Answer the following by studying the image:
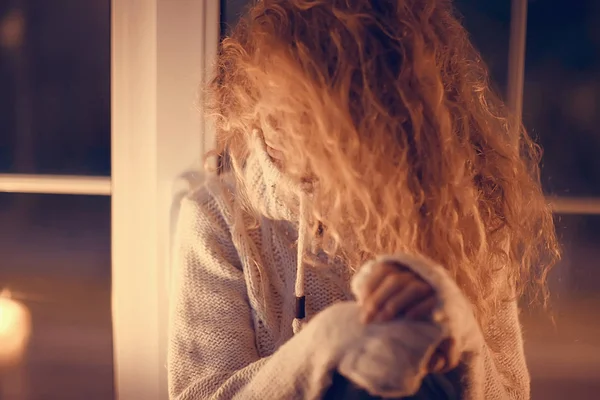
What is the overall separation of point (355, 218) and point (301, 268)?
0.12 meters

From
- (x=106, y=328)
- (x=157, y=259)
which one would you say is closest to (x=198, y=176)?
(x=157, y=259)

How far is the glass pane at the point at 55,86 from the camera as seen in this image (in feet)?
3.42

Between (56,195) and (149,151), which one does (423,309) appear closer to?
(149,151)

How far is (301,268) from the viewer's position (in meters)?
0.82

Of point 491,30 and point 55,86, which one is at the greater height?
point 491,30

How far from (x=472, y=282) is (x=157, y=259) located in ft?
1.79

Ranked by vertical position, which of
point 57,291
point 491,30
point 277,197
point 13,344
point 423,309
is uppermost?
point 491,30

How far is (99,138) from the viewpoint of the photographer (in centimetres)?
106

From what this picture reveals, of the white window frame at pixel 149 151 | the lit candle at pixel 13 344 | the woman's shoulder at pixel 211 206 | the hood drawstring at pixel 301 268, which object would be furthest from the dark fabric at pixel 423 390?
the lit candle at pixel 13 344

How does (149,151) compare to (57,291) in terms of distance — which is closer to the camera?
(149,151)

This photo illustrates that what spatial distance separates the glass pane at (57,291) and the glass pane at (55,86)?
3.5 inches

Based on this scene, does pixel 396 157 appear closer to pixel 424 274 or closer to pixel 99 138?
pixel 424 274

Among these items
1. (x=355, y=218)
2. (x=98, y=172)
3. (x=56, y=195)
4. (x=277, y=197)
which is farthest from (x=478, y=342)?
(x=56, y=195)

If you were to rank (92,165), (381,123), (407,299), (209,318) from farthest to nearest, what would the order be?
1. (92,165)
2. (209,318)
3. (381,123)
4. (407,299)
